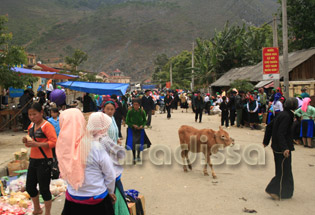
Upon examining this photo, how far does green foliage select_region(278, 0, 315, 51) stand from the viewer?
89.6 feet

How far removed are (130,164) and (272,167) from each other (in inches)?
139

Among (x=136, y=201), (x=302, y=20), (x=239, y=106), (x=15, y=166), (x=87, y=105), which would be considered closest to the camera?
(x=136, y=201)

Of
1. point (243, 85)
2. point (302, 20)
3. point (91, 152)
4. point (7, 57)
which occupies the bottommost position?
point (91, 152)

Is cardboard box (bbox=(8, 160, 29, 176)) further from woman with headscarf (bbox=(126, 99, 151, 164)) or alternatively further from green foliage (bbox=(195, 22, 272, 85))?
green foliage (bbox=(195, 22, 272, 85))

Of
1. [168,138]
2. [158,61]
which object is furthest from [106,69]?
[168,138]

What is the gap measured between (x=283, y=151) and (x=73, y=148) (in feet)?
11.9

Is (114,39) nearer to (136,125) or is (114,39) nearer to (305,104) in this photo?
(305,104)

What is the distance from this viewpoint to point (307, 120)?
995 cm

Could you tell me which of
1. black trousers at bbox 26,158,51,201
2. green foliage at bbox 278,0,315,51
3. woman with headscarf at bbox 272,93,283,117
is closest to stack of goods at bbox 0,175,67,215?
black trousers at bbox 26,158,51,201

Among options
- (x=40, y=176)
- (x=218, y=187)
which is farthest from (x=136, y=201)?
(x=218, y=187)

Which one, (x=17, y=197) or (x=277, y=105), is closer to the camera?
(x=17, y=197)

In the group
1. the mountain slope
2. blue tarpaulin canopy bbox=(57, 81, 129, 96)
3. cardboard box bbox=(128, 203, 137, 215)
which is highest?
the mountain slope

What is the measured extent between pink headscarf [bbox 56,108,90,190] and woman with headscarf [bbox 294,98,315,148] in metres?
8.71

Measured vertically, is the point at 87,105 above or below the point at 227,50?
below
